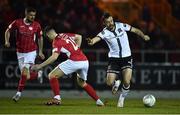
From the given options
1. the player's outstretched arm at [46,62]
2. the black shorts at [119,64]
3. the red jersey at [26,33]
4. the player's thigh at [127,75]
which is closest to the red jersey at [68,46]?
the player's outstretched arm at [46,62]

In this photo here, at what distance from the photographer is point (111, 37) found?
15383 millimetres

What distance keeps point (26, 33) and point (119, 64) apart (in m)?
3.02

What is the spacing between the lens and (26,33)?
17219 mm

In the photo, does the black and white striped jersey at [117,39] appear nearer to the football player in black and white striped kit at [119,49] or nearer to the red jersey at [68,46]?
the football player in black and white striped kit at [119,49]

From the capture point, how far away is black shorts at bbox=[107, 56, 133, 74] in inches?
613

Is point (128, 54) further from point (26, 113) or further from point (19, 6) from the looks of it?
point (19, 6)

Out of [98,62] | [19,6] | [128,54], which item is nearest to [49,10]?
[19,6]

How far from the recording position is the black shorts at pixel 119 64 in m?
15.6

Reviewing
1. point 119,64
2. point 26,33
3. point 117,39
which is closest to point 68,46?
point 117,39

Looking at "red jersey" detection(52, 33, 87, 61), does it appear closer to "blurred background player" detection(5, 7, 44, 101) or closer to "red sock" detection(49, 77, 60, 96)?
"red sock" detection(49, 77, 60, 96)

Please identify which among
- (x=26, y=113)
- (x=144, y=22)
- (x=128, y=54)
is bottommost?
(x=26, y=113)

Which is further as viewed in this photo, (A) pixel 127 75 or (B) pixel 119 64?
(B) pixel 119 64

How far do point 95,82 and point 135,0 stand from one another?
4537 millimetres

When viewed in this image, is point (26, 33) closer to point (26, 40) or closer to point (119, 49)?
point (26, 40)
